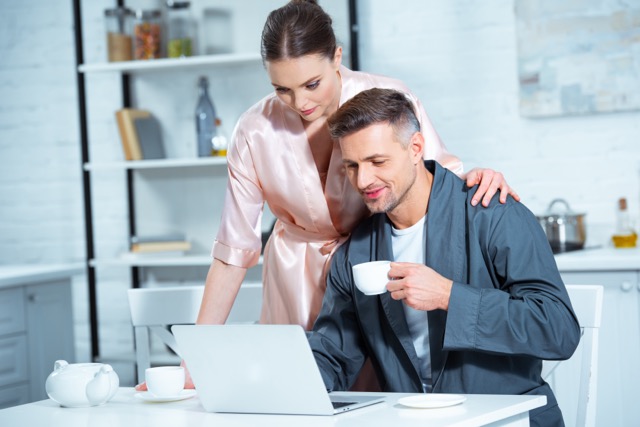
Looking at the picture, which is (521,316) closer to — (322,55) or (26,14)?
(322,55)

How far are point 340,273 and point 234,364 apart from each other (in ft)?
1.75

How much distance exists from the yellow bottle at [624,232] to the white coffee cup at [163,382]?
7.22 ft

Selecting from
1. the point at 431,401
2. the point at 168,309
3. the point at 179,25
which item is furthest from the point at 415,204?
the point at 179,25

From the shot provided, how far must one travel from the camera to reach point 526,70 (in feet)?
12.0

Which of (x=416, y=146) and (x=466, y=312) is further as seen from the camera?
(x=416, y=146)

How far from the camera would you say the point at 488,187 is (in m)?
1.84

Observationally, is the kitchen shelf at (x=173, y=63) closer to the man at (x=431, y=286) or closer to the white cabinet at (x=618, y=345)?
the white cabinet at (x=618, y=345)

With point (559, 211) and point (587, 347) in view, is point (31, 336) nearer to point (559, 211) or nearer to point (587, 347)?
point (559, 211)

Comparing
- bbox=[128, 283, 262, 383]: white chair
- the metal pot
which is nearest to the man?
bbox=[128, 283, 262, 383]: white chair

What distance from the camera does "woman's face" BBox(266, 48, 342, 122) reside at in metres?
1.87

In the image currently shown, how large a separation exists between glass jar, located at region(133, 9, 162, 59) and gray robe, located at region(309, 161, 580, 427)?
7.47 feet

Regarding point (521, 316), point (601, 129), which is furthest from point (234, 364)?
point (601, 129)

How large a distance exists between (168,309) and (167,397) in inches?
24.5

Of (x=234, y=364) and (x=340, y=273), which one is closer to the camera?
(x=234, y=364)
